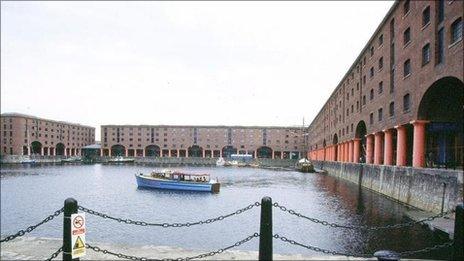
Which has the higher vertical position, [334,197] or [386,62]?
[386,62]

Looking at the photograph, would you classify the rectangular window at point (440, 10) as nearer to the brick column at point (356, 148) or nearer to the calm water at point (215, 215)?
the calm water at point (215, 215)

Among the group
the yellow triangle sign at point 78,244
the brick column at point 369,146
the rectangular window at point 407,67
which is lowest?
the yellow triangle sign at point 78,244

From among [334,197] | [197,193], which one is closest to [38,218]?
[197,193]

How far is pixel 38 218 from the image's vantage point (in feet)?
87.1

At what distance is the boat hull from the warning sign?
36.9 m

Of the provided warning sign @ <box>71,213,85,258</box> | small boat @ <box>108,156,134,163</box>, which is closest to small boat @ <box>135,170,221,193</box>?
warning sign @ <box>71,213,85,258</box>

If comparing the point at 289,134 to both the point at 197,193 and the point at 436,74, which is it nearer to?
the point at 197,193

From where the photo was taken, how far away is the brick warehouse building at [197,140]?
137000 mm

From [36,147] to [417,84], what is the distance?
138 meters

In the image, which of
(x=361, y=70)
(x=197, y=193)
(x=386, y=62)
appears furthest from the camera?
(x=361, y=70)

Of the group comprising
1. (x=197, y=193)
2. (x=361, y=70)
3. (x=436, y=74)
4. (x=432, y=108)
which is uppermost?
(x=361, y=70)

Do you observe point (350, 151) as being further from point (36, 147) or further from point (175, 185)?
point (36, 147)

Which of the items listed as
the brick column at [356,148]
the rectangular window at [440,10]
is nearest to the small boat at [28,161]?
the brick column at [356,148]

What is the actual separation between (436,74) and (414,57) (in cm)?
454
